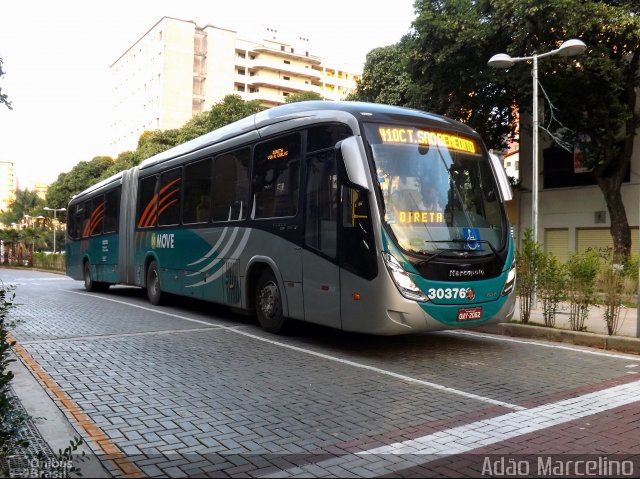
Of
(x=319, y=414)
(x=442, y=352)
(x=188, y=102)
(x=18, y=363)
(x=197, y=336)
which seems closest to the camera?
(x=319, y=414)

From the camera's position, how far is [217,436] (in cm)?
469

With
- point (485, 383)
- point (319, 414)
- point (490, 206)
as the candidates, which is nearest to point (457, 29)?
point (490, 206)

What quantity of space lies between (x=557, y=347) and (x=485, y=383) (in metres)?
3.03

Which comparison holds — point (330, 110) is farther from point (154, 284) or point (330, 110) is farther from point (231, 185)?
point (154, 284)

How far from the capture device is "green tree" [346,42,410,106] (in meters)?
29.4

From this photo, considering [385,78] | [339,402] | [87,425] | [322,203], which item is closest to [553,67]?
[385,78]

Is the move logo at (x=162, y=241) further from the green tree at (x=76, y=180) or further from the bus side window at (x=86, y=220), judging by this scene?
the green tree at (x=76, y=180)

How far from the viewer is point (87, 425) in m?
4.88

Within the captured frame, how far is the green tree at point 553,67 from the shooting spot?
1911 centimetres

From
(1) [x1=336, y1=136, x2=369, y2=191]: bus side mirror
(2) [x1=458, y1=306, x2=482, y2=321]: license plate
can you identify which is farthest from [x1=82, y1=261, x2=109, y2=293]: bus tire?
(2) [x1=458, y1=306, x2=482, y2=321]: license plate

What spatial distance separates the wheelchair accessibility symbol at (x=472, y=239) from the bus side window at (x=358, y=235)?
137cm

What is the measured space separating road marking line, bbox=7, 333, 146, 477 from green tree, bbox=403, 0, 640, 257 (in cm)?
1807

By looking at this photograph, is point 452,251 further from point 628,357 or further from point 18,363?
point 18,363

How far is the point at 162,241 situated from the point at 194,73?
67804 millimetres
